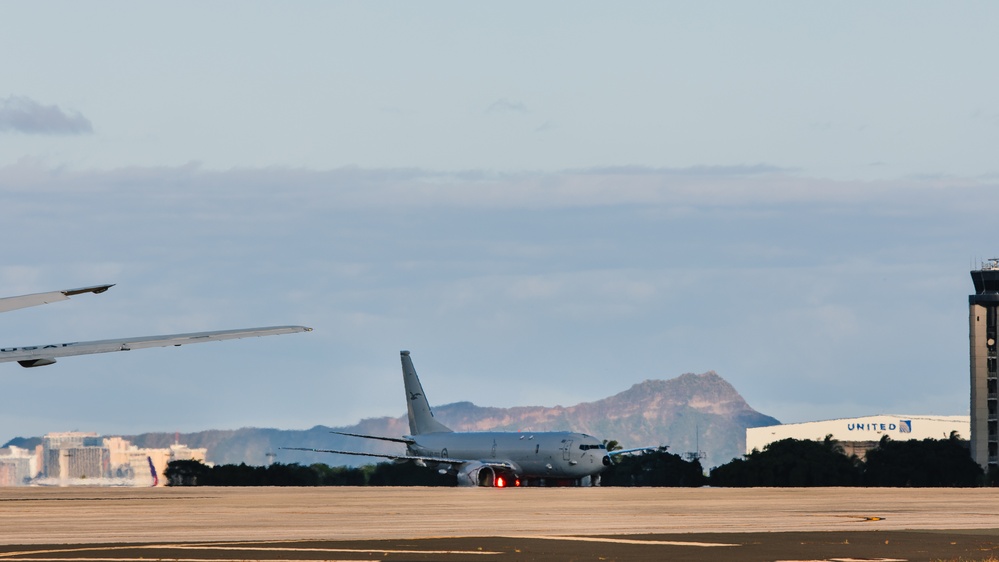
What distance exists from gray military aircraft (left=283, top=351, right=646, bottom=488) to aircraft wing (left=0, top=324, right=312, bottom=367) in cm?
8383

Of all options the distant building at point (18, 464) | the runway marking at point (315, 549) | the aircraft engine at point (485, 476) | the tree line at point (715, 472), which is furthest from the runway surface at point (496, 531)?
the tree line at point (715, 472)

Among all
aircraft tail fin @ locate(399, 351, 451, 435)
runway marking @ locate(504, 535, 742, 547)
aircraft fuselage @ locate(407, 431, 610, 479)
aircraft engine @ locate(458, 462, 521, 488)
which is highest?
aircraft tail fin @ locate(399, 351, 451, 435)

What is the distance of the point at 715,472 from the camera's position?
18100cm

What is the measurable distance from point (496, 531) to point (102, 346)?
52.8ft

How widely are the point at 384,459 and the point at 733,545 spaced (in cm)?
12185

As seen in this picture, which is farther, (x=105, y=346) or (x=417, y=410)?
(x=417, y=410)

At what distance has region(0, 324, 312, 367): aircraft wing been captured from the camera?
154 feet

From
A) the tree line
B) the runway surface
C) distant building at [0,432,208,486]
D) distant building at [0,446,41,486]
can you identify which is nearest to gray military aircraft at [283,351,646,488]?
the tree line

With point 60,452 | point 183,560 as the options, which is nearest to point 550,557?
point 183,560

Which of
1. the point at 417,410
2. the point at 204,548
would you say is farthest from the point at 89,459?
the point at 204,548

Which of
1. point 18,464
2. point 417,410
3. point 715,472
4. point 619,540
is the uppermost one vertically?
point 417,410

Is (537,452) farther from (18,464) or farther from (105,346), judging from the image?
(105,346)

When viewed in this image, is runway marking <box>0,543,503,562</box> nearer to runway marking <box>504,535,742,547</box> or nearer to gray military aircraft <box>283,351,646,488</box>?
runway marking <box>504,535,742,547</box>

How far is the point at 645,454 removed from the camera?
7653 inches
